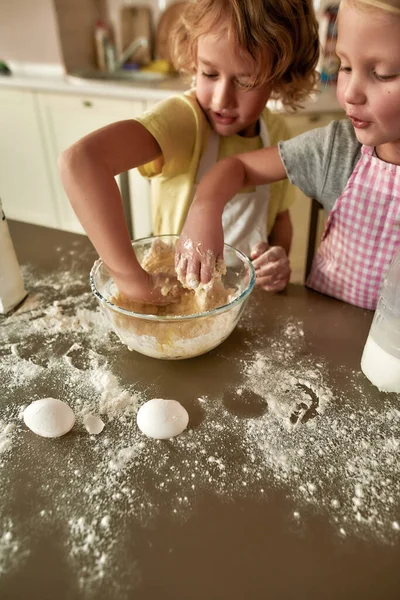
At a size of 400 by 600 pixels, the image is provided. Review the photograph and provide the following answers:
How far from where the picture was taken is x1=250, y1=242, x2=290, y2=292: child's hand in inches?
35.9

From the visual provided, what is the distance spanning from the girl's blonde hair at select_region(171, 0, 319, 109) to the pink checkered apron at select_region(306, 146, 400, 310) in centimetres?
26

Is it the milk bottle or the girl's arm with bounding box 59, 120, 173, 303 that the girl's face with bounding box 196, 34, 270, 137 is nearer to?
the girl's arm with bounding box 59, 120, 173, 303

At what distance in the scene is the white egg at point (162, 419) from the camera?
2.03 ft

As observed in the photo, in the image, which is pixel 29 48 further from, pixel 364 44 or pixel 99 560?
pixel 99 560

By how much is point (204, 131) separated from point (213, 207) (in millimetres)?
316

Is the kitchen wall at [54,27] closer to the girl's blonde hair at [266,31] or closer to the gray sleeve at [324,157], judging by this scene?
the girl's blonde hair at [266,31]

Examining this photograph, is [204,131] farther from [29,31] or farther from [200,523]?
[29,31]

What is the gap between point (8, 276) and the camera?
87 centimetres

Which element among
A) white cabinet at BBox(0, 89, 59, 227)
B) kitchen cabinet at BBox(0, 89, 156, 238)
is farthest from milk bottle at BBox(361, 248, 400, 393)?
white cabinet at BBox(0, 89, 59, 227)

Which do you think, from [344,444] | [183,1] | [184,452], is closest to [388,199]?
[344,444]

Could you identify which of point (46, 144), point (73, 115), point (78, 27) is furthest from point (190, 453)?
point (78, 27)

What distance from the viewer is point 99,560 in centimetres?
49

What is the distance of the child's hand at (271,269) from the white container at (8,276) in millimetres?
485

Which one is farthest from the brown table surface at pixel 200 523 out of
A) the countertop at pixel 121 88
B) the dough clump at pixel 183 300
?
the countertop at pixel 121 88
